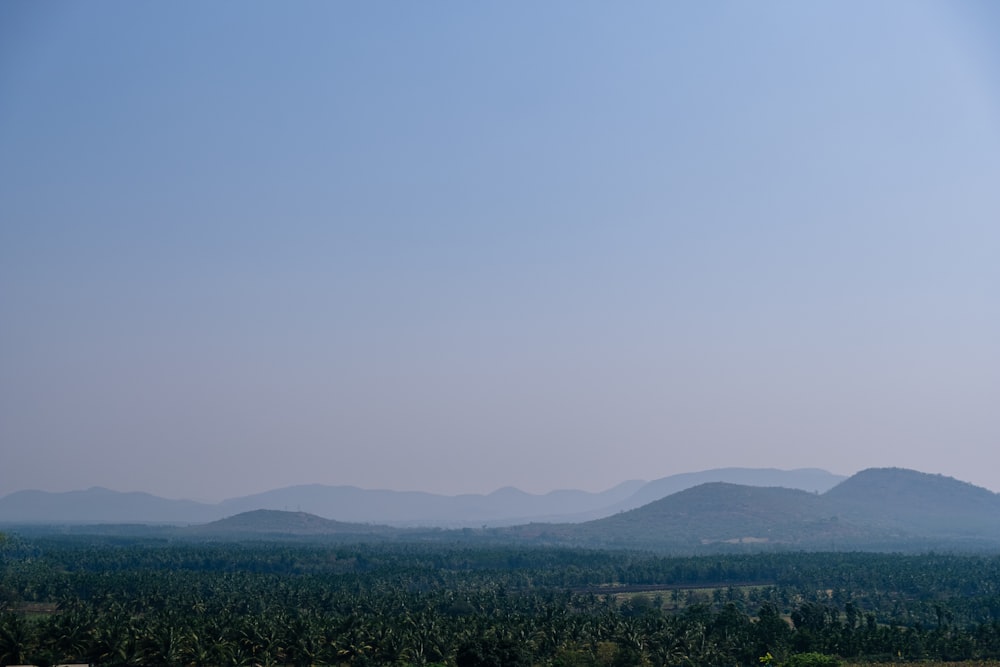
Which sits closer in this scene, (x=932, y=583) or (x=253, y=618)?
(x=253, y=618)

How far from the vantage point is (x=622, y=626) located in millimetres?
108938

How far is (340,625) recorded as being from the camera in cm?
10494

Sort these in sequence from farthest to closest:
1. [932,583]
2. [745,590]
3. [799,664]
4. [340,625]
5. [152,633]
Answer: [745,590] → [932,583] → [340,625] → [152,633] → [799,664]

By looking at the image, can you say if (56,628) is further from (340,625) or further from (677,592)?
(677,592)

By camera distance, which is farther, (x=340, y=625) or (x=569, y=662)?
(x=340, y=625)

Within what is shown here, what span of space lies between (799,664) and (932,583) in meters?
103

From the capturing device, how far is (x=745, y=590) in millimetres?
190125

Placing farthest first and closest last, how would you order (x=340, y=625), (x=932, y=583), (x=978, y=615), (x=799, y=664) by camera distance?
(x=932, y=583), (x=978, y=615), (x=340, y=625), (x=799, y=664)

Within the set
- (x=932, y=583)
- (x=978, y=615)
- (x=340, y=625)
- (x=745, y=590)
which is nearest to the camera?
(x=340, y=625)

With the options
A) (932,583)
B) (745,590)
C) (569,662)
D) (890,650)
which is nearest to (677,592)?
(745,590)

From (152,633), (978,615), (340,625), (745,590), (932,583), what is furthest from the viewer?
(745,590)

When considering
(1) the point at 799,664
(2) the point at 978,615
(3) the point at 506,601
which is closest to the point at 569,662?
(1) the point at 799,664

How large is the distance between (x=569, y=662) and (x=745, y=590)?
105790mm

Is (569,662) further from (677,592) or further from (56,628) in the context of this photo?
(677,592)
